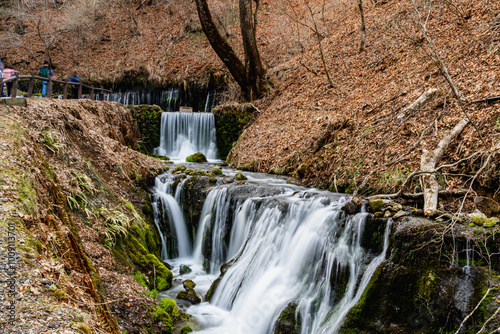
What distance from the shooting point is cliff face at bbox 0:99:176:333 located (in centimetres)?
303

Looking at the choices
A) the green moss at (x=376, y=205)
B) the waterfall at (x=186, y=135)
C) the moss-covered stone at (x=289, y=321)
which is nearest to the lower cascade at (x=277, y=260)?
the moss-covered stone at (x=289, y=321)

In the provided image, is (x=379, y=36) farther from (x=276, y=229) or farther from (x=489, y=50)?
(x=276, y=229)

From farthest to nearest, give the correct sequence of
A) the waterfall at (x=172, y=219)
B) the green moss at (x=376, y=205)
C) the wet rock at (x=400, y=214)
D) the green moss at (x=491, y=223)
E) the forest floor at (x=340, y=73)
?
1. the waterfall at (x=172, y=219)
2. the forest floor at (x=340, y=73)
3. the green moss at (x=376, y=205)
4. the wet rock at (x=400, y=214)
5. the green moss at (x=491, y=223)

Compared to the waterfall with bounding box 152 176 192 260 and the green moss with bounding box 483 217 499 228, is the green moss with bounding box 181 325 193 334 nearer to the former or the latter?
the waterfall with bounding box 152 176 192 260

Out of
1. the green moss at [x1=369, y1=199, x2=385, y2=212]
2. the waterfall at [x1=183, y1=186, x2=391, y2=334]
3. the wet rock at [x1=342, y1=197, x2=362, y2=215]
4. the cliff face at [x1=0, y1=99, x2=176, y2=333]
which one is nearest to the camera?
the cliff face at [x1=0, y1=99, x2=176, y2=333]

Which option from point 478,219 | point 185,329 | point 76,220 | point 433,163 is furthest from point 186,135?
point 478,219

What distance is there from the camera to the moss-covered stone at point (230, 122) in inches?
Result: 638

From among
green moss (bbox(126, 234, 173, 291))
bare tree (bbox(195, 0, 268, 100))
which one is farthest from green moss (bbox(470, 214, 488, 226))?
bare tree (bbox(195, 0, 268, 100))

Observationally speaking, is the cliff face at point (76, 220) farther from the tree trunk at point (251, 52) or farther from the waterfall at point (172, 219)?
the tree trunk at point (251, 52)

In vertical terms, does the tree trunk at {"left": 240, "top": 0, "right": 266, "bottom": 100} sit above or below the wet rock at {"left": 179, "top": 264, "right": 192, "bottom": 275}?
above

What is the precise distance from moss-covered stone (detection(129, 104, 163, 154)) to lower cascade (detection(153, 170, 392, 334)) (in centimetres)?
851

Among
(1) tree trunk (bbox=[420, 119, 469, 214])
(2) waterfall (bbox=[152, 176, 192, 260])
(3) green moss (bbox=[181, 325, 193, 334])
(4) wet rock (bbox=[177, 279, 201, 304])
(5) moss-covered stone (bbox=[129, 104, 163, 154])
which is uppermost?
(5) moss-covered stone (bbox=[129, 104, 163, 154])

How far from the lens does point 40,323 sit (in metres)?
2.54

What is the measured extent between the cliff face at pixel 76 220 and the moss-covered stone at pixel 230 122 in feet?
17.5
